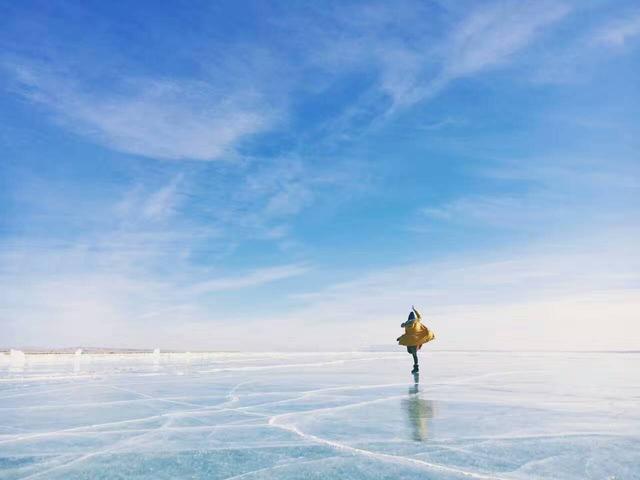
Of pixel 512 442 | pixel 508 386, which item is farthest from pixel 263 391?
pixel 512 442

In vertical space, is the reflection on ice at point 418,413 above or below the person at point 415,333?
below

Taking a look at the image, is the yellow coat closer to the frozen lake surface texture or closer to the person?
the person

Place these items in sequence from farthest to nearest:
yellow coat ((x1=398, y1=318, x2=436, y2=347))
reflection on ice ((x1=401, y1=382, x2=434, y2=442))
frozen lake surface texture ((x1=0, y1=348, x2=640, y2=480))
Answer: yellow coat ((x1=398, y1=318, x2=436, y2=347)) → reflection on ice ((x1=401, y1=382, x2=434, y2=442)) → frozen lake surface texture ((x1=0, y1=348, x2=640, y2=480))

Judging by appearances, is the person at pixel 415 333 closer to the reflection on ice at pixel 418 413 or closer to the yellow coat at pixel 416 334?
the yellow coat at pixel 416 334

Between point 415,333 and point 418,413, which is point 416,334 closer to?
point 415,333

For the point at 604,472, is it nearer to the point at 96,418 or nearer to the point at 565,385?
the point at 96,418

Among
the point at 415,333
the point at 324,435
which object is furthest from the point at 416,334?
the point at 324,435

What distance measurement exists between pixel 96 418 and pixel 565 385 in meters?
11.9

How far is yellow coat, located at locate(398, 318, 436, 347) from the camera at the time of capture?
15.6 meters

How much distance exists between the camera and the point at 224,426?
24.7 feet

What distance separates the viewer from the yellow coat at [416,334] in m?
15.6

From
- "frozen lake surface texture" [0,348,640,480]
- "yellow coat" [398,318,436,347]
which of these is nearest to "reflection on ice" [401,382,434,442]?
"frozen lake surface texture" [0,348,640,480]

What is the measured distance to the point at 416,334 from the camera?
15.6 meters

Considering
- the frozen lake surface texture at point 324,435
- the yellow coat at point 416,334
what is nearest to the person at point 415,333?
the yellow coat at point 416,334
